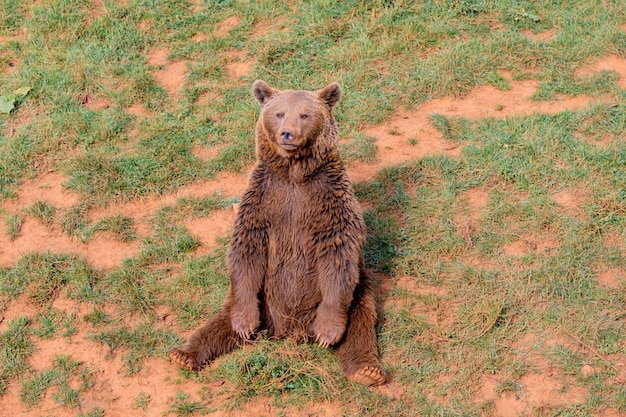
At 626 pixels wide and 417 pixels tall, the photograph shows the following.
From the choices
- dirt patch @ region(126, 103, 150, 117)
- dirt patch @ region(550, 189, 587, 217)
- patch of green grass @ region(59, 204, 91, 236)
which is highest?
dirt patch @ region(126, 103, 150, 117)

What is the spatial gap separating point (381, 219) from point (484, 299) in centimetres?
134

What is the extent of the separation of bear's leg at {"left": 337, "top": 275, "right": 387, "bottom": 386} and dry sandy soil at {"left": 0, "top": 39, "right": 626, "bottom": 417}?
0.19m

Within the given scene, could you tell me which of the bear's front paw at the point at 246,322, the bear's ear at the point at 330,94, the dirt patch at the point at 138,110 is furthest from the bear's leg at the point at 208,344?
the dirt patch at the point at 138,110

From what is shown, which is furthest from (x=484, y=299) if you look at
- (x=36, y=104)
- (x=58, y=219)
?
(x=36, y=104)

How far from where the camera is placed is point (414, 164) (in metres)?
7.76

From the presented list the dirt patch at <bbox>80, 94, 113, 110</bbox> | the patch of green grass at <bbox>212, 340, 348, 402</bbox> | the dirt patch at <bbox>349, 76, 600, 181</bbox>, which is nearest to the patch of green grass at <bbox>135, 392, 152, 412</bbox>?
the patch of green grass at <bbox>212, 340, 348, 402</bbox>

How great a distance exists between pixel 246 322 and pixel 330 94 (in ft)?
5.95

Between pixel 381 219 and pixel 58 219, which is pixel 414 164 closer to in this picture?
pixel 381 219

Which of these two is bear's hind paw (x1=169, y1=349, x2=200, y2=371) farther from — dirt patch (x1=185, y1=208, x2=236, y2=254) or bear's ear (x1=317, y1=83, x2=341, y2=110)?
bear's ear (x1=317, y1=83, x2=341, y2=110)

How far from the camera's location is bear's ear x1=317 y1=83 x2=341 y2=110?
6.14m

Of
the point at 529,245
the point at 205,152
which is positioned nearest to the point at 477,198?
the point at 529,245

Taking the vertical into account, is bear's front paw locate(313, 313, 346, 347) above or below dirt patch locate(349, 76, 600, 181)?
above

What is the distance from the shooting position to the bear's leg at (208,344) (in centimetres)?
593

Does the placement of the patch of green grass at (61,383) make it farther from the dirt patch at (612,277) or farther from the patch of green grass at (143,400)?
the dirt patch at (612,277)
